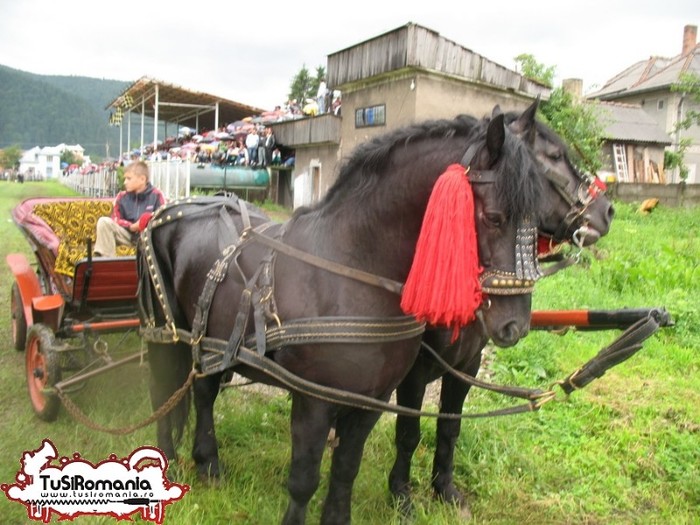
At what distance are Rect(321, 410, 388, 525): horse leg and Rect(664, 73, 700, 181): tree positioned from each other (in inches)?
770

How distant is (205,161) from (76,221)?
13.1 metres

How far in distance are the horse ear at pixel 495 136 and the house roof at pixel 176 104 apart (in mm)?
19291

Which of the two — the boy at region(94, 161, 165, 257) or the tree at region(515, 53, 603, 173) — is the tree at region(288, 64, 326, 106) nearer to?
the tree at region(515, 53, 603, 173)

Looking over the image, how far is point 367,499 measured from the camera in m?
3.09

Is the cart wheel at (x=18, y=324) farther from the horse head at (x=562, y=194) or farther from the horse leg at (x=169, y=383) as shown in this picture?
the horse head at (x=562, y=194)

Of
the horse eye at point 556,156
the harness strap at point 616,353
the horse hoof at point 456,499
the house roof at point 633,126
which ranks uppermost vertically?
the house roof at point 633,126

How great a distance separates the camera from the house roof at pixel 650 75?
29.1 m

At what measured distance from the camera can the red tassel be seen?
1884mm

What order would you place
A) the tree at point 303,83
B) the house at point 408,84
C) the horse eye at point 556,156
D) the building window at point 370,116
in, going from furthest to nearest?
the tree at point 303,83 → the building window at point 370,116 → the house at point 408,84 → the horse eye at point 556,156

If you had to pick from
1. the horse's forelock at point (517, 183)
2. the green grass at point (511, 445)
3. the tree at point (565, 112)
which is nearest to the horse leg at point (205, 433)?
the green grass at point (511, 445)

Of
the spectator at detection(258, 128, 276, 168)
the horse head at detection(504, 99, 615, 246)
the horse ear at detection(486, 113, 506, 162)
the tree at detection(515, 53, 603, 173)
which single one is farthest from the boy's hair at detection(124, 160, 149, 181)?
the spectator at detection(258, 128, 276, 168)

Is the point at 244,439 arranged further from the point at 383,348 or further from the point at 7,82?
the point at 7,82

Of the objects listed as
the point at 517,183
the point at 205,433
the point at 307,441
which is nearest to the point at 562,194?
the point at 517,183

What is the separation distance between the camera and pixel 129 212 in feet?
14.9
